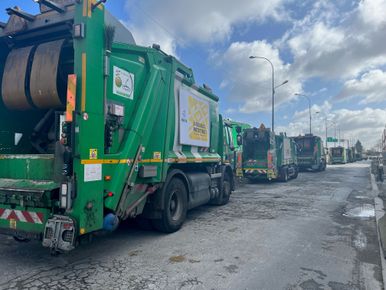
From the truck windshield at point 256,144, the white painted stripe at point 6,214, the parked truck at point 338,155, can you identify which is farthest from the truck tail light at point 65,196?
the parked truck at point 338,155

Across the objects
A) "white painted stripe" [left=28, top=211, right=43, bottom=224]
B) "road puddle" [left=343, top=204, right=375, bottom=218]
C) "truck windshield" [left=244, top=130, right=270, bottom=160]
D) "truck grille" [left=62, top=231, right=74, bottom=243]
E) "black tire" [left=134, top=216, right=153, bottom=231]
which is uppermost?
"truck windshield" [left=244, top=130, right=270, bottom=160]

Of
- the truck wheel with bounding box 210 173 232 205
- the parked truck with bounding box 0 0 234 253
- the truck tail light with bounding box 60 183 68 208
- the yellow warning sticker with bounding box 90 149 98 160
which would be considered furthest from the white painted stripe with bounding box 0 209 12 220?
the truck wheel with bounding box 210 173 232 205

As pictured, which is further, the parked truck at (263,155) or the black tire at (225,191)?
the parked truck at (263,155)

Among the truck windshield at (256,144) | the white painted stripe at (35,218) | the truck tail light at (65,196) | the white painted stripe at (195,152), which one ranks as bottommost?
the white painted stripe at (35,218)

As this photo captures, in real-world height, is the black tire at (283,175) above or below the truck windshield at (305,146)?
below

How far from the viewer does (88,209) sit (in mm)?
3990

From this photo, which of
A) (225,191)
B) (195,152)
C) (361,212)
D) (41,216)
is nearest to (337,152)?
(361,212)

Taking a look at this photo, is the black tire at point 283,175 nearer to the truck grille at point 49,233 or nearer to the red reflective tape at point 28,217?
the red reflective tape at point 28,217

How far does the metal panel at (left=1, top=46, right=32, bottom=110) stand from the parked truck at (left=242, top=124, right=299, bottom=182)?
1313 cm

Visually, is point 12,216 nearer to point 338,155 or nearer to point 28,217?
point 28,217

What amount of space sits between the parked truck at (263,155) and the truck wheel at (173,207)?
10.5 meters

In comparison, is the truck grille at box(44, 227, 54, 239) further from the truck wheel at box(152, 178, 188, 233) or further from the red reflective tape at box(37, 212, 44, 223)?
the truck wheel at box(152, 178, 188, 233)

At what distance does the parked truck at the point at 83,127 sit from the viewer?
12.8 ft

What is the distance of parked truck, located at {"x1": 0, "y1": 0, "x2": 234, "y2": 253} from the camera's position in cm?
391
